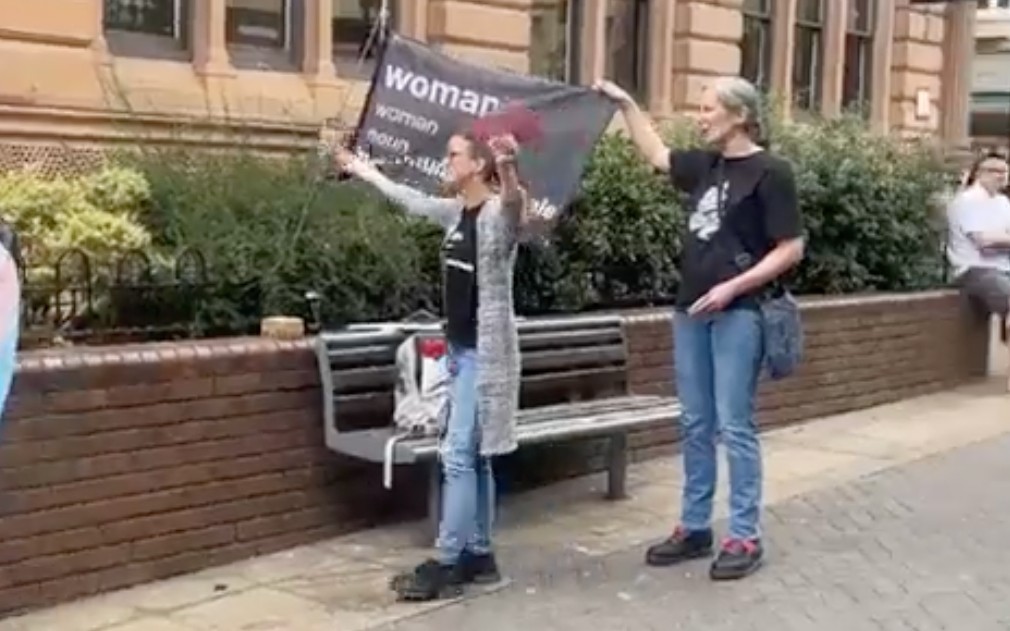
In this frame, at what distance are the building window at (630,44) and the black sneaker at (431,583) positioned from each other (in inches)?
437

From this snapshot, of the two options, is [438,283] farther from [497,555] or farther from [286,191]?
[497,555]

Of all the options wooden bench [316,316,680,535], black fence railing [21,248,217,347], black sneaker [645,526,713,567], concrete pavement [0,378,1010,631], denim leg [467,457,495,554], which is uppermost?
black fence railing [21,248,217,347]

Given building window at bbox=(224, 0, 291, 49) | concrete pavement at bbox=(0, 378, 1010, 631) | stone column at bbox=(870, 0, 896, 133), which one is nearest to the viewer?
concrete pavement at bbox=(0, 378, 1010, 631)

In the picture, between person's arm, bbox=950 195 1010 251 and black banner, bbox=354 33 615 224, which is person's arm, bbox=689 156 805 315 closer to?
black banner, bbox=354 33 615 224

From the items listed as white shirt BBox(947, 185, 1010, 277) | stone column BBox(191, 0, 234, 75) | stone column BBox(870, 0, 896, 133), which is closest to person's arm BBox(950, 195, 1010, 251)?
white shirt BBox(947, 185, 1010, 277)

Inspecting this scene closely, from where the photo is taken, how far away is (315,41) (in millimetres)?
12930

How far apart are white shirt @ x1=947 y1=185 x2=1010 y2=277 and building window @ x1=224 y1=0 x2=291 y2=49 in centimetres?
532

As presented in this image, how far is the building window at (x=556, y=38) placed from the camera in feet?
52.7

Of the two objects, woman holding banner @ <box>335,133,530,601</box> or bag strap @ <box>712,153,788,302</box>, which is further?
bag strap @ <box>712,153,788,302</box>

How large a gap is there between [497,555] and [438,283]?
181cm

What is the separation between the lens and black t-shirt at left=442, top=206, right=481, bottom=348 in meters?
6.60

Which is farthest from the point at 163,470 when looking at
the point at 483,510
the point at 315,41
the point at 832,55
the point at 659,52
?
the point at 832,55

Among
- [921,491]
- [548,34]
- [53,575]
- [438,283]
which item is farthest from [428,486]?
[548,34]

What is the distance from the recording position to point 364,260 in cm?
826
